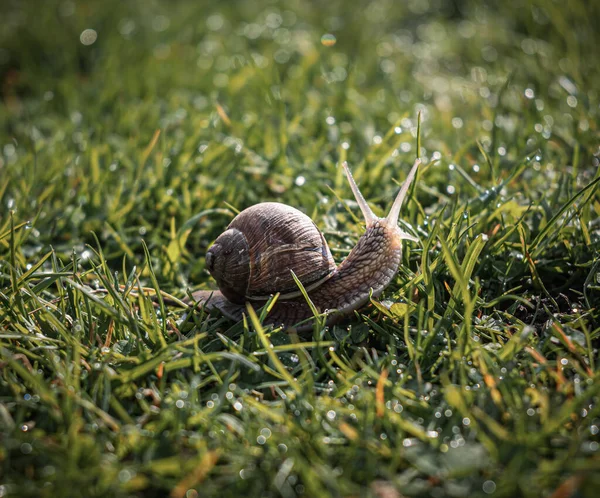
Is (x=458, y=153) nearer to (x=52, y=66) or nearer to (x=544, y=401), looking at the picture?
(x=544, y=401)

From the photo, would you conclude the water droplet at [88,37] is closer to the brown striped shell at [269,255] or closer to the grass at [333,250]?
the grass at [333,250]

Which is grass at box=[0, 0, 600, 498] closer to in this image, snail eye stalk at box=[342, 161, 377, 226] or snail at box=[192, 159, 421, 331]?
snail at box=[192, 159, 421, 331]

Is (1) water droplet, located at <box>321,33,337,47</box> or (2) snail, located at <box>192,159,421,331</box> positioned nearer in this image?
(2) snail, located at <box>192,159,421,331</box>

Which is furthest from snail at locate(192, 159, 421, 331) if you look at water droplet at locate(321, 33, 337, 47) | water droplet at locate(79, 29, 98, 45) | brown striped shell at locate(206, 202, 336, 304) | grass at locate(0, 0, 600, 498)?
water droplet at locate(79, 29, 98, 45)

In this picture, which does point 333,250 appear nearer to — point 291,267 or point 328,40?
point 291,267

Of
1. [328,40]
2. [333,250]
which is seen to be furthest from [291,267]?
[328,40]

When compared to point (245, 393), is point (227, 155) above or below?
above

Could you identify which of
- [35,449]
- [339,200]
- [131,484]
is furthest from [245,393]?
[339,200]
